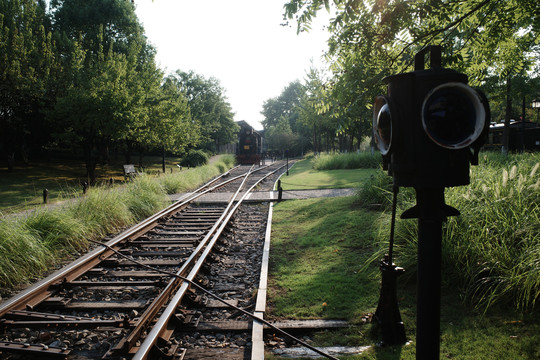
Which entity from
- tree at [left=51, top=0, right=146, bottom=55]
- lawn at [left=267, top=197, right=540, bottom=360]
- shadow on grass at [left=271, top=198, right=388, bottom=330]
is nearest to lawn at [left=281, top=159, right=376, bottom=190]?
shadow on grass at [left=271, top=198, right=388, bottom=330]

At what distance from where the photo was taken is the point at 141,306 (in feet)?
12.6

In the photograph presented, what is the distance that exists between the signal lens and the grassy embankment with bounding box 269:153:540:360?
2.08m

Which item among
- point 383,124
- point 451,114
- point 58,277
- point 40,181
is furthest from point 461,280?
point 40,181

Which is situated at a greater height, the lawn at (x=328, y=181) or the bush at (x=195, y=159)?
the bush at (x=195, y=159)

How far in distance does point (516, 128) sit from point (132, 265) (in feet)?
113

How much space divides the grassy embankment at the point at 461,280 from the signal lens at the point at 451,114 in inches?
81.8

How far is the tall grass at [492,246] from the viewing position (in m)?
3.50

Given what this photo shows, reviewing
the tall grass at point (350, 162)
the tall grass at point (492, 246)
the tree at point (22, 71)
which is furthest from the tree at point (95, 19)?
the tall grass at point (492, 246)

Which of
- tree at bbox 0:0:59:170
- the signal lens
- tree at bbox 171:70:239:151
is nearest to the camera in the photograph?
the signal lens

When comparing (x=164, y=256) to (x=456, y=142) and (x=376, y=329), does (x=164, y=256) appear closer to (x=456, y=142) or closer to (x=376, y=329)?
(x=376, y=329)

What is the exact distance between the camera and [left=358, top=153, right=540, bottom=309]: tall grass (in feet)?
11.5

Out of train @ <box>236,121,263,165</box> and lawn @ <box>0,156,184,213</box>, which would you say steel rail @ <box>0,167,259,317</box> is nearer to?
lawn @ <box>0,156,184,213</box>

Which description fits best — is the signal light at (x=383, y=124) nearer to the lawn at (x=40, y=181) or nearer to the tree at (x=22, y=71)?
the lawn at (x=40, y=181)

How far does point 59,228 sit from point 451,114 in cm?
674
